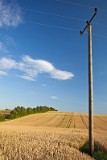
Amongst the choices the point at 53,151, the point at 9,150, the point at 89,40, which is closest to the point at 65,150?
the point at 53,151

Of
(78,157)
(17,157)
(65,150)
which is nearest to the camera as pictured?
(17,157)

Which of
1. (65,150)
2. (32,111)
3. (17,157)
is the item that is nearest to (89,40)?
(65,150)

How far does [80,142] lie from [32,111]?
98.4m

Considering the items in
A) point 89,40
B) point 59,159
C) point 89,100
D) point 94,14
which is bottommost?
point 59,159

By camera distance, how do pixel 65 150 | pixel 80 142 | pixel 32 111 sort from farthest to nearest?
pixel 32 111, pixel 80 142, pixel 65 150

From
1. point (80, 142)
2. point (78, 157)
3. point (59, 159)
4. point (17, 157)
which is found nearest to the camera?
point (17, 157)

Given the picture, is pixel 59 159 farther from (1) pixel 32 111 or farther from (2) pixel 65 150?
(1) pixel 32 111

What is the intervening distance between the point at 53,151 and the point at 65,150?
2.78 feet

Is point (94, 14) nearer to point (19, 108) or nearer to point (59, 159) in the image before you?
point (59, 159)

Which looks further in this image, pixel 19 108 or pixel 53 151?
pixel 19 108

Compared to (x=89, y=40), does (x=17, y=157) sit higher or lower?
lower

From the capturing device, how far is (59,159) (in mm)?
10844

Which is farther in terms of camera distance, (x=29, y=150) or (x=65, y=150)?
(x=65, y=150)

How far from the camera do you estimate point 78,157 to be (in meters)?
12.0
